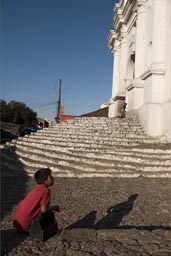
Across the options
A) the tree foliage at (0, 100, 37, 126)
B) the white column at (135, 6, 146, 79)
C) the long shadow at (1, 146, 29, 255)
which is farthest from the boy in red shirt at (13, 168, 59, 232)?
the tree foliage at (0, 100, 37, 126)

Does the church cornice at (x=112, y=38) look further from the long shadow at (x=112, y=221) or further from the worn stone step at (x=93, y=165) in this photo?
the long shadow at (x=112, y=221)

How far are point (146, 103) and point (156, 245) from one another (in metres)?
10.8

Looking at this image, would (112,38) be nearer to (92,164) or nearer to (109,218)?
(92,164)

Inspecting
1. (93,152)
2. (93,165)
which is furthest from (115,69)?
(93,165)

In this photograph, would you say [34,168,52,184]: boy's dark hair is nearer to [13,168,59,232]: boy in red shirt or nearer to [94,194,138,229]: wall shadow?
[13,168,59,232]: boy in red shirt

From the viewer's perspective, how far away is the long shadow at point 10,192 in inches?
137

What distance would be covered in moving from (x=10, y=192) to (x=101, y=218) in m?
2.71

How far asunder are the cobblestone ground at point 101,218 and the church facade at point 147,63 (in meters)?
4.88

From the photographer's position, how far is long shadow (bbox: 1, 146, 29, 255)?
137 inches

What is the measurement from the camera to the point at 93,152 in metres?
10.9

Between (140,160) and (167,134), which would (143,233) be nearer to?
(140,160)

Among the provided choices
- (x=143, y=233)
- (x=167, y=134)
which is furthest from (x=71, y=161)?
(x=143, y=233)

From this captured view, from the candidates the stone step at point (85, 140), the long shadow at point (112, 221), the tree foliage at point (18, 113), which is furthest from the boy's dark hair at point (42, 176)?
the tree foliage at point (18, 113)

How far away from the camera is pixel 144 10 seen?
16.4m
